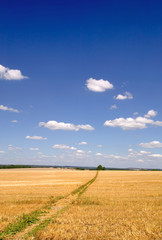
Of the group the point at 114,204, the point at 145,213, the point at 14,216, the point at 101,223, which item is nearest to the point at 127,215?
the point at 145,213

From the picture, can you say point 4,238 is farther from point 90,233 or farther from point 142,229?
point 142,229

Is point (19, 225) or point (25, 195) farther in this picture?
point (25, 195)

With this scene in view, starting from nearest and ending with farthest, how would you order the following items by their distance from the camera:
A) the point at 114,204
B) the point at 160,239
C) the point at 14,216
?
the point at 160,239 < the point at 14,216 < the point at 114,204

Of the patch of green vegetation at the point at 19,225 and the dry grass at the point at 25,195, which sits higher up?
the patch of green vegetation at the point at 19,225

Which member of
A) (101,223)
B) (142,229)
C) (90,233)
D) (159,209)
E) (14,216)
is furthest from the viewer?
(159,209)

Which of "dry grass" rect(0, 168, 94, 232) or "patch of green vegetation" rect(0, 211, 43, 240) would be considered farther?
"dry grass" rect(0, 168, 94, 232)

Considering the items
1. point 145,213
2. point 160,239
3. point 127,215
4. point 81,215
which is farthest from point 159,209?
point 160,239

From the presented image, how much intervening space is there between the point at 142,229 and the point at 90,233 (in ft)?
9.49

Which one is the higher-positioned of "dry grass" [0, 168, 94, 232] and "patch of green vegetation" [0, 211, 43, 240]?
"patch of green vegetation" [0, 211, 43, 240]

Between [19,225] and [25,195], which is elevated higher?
[19,225]

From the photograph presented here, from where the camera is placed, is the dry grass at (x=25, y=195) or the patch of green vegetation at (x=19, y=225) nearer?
the patch of green vegetation at (x=19, y=225)

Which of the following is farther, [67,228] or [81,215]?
[81,215]

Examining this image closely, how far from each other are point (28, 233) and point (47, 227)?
3.94ft

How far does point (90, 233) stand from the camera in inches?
457
